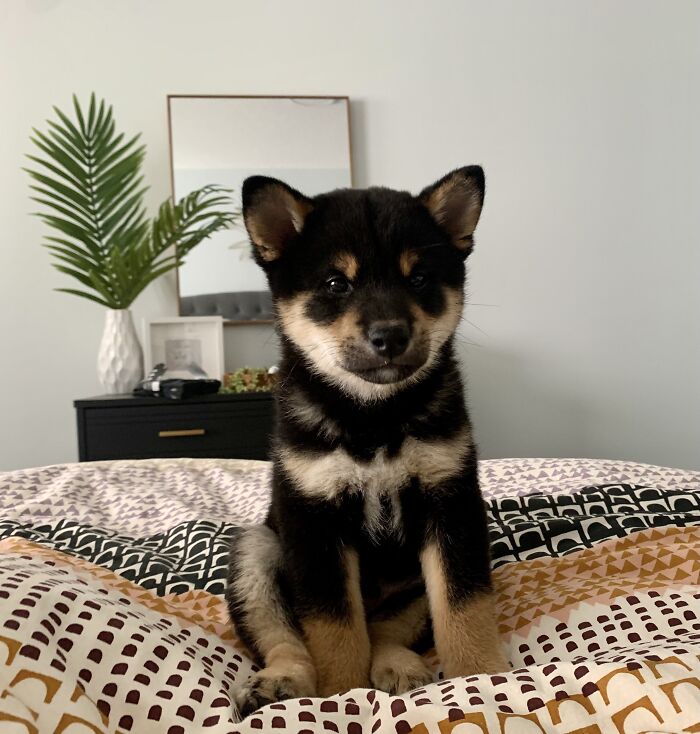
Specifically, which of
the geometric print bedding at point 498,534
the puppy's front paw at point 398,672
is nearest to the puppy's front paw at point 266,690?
the puppy's front paw at point 398,672

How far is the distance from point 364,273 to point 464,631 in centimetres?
59

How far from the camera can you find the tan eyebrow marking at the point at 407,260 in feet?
3.72

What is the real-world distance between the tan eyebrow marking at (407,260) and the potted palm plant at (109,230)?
2.29m

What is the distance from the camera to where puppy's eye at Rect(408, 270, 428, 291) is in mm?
1154

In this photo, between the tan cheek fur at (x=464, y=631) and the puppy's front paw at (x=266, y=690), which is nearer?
the puppy's front paw at (x=266, y=690)

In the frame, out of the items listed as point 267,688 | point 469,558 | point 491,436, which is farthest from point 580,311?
point 267,688

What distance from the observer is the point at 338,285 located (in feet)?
3.76

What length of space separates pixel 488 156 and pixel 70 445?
112 inches

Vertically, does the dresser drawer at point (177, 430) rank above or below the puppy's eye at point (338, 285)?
below

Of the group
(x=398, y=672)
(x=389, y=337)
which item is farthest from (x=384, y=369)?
(x=398, y=672)

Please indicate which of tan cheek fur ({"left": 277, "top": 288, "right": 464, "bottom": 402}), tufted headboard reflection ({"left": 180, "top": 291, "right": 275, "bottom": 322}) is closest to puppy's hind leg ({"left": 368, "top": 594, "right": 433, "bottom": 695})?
tan cheek fur ({"left": 277, "top": 288, "right": 464, "bottom": 402})

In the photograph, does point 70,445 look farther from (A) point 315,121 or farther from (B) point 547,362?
(B) point 547,362

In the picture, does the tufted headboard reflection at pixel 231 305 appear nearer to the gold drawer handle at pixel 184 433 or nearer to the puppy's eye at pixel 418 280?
the gold drawer handle at pixel 184 433

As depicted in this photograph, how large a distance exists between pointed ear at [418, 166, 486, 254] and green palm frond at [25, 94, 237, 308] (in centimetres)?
219
